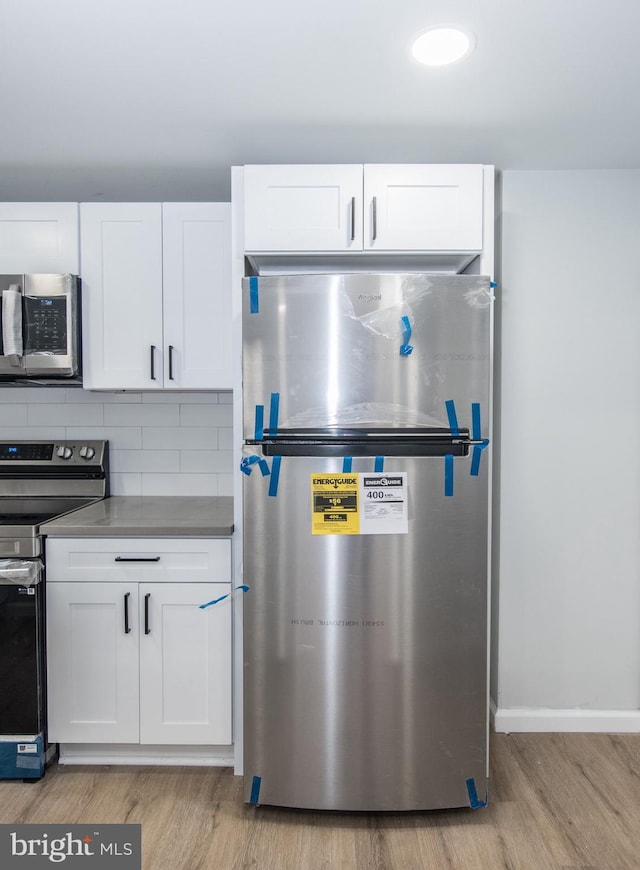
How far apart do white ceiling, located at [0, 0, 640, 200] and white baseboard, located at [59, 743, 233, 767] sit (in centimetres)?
229

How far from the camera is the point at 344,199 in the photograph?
1.97 meters

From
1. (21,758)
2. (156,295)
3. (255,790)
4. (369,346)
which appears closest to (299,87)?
(369,346)

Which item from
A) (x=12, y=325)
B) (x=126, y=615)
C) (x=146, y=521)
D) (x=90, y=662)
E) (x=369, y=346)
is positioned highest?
(x=12, y=325)

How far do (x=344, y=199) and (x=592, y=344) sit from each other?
1.20m

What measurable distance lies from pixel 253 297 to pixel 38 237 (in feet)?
3.78

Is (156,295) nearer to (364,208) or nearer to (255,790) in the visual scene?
(364,208)

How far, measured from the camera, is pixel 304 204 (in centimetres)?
197

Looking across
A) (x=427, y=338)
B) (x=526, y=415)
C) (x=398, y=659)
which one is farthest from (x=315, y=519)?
(x=526, y=415)

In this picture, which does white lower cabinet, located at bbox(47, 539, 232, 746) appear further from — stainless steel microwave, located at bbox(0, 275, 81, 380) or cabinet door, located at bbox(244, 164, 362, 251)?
cabinet door, located at bbox(244, 164, 362, 251)

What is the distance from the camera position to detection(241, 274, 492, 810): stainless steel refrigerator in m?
1.80

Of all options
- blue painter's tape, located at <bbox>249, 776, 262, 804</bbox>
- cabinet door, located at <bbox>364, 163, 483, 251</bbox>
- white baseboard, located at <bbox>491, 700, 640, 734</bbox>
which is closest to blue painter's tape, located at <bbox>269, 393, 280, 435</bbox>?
cabinet door, located at <bbox>364, 163, 483, 251</bbox>

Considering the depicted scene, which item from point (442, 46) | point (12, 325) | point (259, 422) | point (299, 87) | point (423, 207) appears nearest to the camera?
point (442, 46)

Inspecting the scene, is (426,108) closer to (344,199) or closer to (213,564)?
(344,199)

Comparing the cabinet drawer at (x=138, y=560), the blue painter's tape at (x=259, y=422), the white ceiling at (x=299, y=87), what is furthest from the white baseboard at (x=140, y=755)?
the white ceiling at (x=299, y=87)
